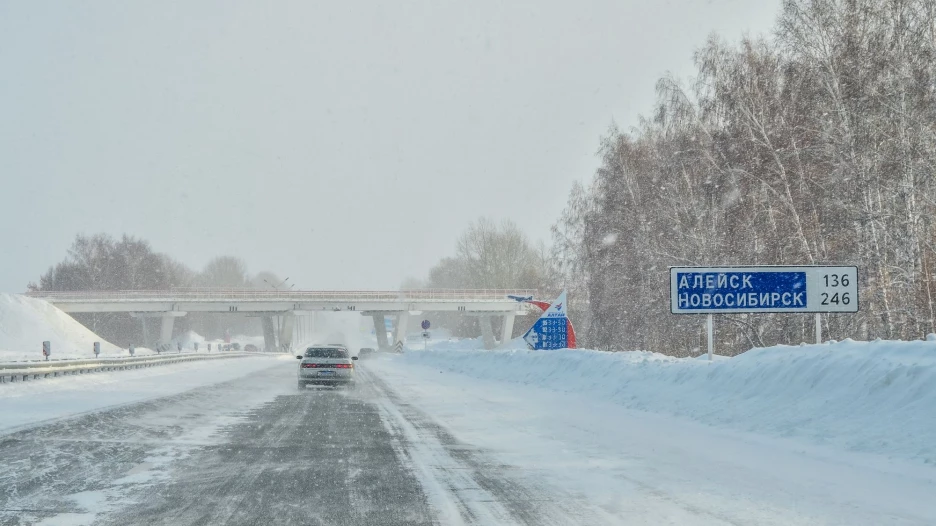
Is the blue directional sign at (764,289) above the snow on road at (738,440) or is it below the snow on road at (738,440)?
above

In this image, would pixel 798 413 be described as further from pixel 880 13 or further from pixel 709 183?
pixel 709 183

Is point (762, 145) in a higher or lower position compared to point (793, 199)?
higher

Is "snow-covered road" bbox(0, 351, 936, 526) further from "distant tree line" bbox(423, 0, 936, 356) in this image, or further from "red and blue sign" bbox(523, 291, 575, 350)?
"red and blue sign" bbox(523, 291, 575, 350)

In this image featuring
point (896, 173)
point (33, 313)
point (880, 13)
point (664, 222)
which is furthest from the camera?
point (33, 313)

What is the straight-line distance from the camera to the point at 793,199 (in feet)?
102

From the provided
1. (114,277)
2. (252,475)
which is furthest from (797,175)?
(114,277)

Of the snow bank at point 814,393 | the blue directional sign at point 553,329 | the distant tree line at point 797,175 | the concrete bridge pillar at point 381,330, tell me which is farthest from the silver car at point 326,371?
the concrete bridge pillar at point 381,330

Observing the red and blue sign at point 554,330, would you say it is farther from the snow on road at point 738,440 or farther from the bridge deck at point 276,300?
the bridge deck at point 276,300

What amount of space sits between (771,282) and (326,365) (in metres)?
13.9

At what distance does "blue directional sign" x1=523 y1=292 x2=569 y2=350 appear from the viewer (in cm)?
3453

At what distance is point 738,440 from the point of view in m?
11.2

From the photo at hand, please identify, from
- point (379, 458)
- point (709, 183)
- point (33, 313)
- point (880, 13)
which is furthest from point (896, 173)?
point (33, 313)

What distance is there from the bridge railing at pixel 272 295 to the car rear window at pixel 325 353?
61.1m

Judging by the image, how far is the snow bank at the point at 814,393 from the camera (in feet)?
31.4
